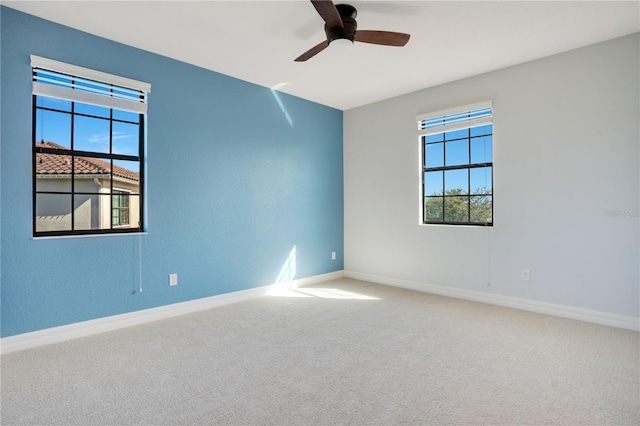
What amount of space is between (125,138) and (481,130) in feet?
13.0

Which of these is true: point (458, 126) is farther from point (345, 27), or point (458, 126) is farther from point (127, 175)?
point (127, 175)

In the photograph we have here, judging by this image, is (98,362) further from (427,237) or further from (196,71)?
(427,237)

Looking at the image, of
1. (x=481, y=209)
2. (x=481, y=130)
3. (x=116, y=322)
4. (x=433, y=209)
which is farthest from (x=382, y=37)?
(x=116, y=322)

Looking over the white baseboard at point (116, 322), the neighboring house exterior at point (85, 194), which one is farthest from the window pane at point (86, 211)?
the white baseboard at point (116, 322)

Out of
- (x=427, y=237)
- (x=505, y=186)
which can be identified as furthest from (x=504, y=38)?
(x=427, y=237)

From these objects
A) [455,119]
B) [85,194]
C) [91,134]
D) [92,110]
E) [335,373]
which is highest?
[455,119]

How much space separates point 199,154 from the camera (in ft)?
12.4

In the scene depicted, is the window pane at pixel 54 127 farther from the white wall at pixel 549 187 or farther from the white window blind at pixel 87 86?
the white wall at pixel 549 187

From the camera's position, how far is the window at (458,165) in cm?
404

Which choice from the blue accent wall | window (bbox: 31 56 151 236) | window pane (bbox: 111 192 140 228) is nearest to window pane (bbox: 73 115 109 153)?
window (bbox: 31 56 151 236)

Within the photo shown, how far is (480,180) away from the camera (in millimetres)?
4113

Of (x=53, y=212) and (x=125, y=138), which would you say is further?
(x=125, y=138)

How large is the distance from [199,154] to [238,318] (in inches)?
72.4

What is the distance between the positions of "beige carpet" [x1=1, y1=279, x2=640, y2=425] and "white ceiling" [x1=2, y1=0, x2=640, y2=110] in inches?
103
